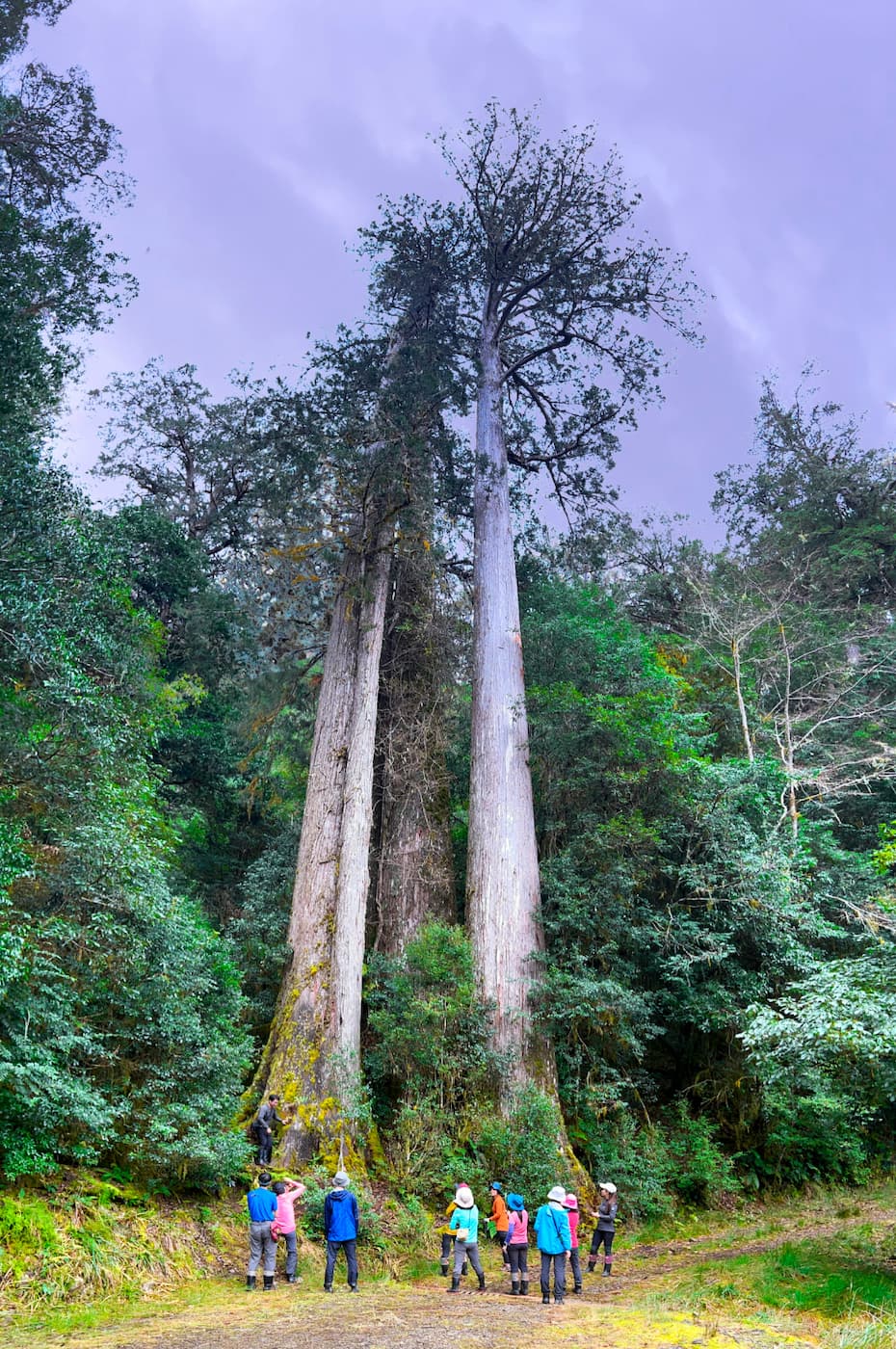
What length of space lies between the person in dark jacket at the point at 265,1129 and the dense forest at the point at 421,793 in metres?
0.18

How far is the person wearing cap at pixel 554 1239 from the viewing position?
7.74m

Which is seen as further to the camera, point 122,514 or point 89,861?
point 122,514

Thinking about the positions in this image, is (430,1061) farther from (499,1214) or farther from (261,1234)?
(261,1234)

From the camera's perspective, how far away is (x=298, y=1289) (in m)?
7.49

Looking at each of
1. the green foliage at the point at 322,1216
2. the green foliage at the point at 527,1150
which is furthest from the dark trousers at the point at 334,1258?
the green foliage at the point at 527,1150

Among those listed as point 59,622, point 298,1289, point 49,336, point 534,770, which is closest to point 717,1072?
point 534,770

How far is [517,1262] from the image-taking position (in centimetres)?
814

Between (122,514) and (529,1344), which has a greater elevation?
(122,514)

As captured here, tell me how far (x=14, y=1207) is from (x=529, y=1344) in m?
4.33

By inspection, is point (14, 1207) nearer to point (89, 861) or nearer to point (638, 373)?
point (89, 861)

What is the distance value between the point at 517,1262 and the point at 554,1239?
22.2 inches

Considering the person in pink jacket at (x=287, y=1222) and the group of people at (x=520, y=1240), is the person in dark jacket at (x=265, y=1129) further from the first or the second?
the group of people at (x=520, y=1240)

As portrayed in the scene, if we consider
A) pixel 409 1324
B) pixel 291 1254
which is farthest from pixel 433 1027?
pixel 409 1324


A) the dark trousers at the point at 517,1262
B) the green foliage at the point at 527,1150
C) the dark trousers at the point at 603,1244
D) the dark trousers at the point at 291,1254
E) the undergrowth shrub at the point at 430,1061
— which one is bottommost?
the dark trousers at the point at 603,1244
